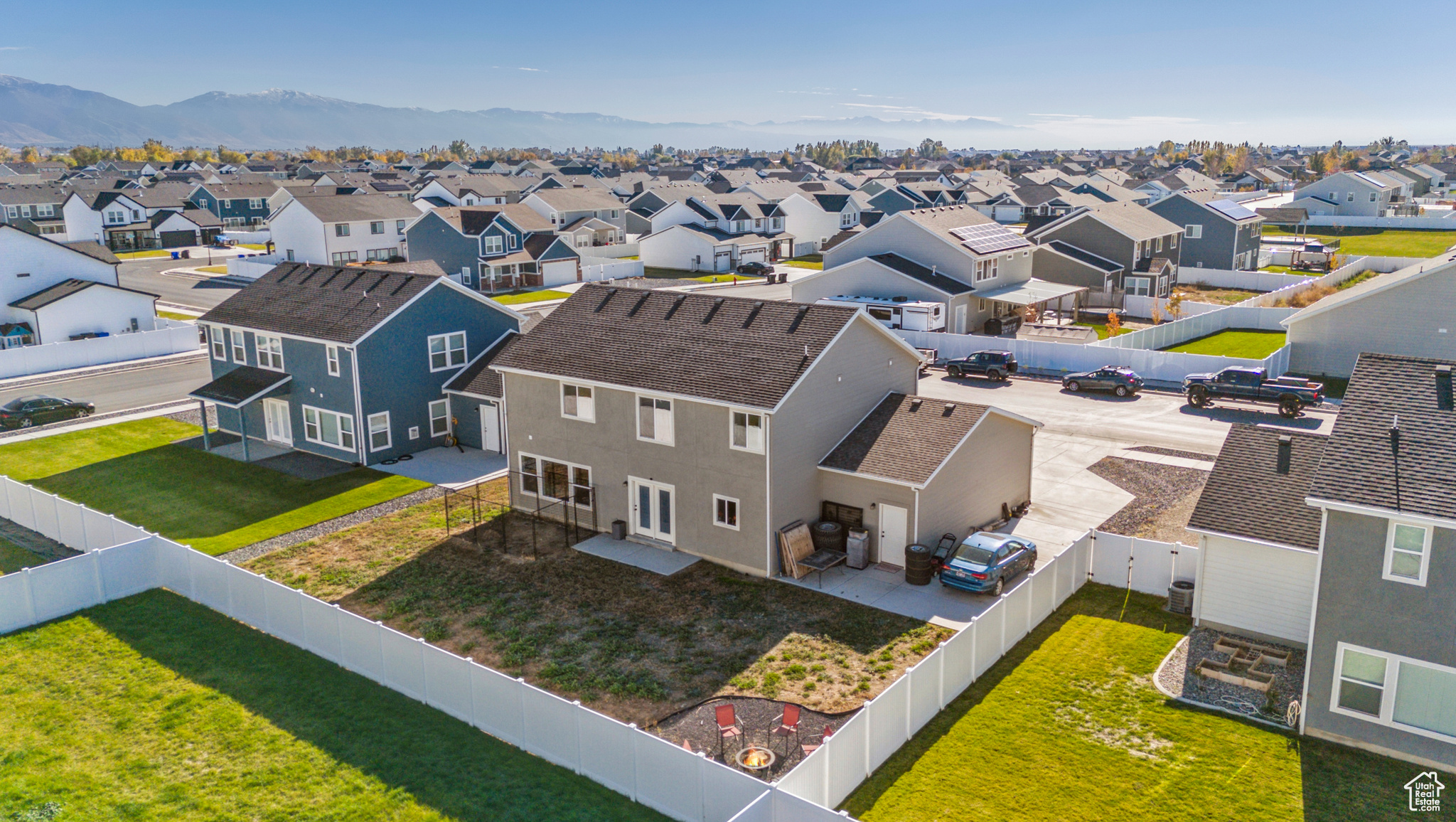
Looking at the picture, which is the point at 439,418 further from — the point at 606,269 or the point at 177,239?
the point at 177,239

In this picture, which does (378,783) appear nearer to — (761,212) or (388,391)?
(388,391)

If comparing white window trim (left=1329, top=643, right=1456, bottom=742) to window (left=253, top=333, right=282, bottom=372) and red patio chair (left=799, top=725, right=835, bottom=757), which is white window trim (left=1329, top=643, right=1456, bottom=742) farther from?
window (left=253, top=333, right=282, bottom=372)

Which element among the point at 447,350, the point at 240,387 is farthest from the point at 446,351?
the point at 240,387

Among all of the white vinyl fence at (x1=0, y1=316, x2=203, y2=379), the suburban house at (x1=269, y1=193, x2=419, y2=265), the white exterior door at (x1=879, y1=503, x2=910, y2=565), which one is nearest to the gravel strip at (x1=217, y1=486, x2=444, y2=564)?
the white exterior door at (x1=879, y1=503, x2=910, y2=565)

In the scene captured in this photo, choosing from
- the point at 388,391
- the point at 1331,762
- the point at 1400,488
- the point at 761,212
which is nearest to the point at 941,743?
the point at 1331,762

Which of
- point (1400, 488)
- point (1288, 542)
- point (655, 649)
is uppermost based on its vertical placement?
point (1400, 488)

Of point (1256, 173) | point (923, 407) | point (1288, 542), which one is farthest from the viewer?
point (1256, 173)
